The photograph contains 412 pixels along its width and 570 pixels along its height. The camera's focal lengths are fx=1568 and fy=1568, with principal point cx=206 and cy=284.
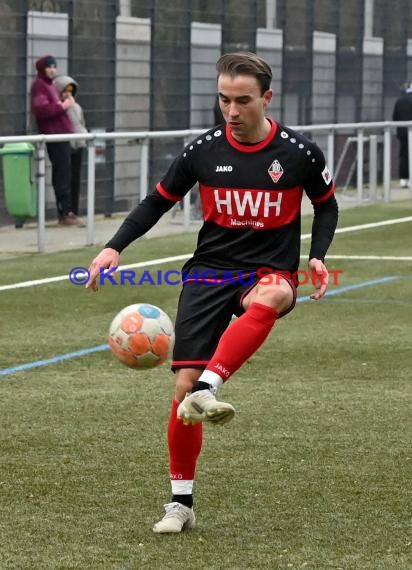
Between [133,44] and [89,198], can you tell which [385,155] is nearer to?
[133,44]

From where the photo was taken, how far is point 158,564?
225 inches

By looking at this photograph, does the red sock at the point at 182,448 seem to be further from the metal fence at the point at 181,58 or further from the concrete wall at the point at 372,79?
the concrete wall at the point at 372,79

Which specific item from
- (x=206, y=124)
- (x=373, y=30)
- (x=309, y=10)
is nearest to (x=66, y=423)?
(x=206, y=124)

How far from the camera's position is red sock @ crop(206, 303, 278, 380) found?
608 cm

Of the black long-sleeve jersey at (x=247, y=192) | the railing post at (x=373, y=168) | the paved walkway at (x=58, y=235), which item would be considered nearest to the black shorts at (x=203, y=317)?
the black long-sleeve jersey at (x=247, y=192)

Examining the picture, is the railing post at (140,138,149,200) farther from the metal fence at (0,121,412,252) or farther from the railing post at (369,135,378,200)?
the railing post at (369,135,378,200)

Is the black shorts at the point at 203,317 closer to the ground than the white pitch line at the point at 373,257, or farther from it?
farther from it

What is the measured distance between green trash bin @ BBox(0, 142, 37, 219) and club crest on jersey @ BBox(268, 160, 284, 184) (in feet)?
35.0

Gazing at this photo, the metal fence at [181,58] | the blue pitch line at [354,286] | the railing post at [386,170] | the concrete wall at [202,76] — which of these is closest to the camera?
the blue pitch line at [354,286]

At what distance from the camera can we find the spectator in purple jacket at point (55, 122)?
733 inches

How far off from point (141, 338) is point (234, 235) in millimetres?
582

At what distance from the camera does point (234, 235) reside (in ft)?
21.4

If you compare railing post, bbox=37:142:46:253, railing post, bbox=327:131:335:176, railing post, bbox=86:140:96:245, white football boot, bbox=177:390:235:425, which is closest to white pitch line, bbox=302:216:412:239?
railing post, bbox=327:131:335:176

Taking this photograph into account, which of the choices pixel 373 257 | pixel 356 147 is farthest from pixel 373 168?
pixel 373 257
